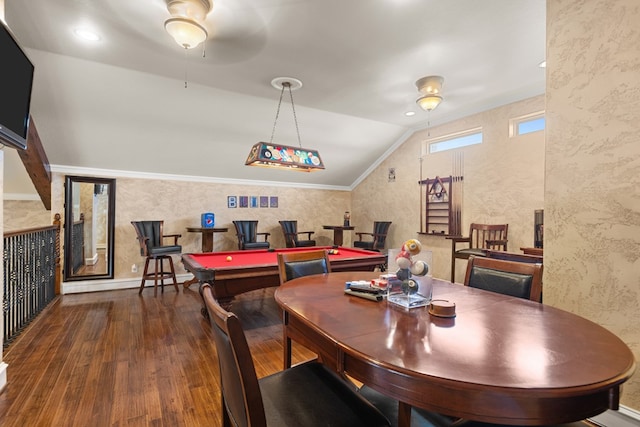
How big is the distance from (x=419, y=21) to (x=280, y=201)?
15.8 ft

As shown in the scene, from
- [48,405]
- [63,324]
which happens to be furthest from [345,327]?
[63,324]

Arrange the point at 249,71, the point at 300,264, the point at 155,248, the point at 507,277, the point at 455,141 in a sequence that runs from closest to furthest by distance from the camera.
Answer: the point at 507,277
the point at 300,264
the point at 249,71
the point at 155,248
the point at 455,141

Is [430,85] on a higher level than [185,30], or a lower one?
higher

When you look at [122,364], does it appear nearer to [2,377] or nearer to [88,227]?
[2,377]

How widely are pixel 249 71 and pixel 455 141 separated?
3.78 m

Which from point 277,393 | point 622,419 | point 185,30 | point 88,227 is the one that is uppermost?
point 185,30

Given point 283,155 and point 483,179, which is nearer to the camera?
point 283,155

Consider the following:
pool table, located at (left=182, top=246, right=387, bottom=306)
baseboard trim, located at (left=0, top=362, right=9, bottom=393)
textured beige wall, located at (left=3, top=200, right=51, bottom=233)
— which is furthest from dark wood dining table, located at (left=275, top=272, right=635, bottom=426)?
textured beige wall, located at (left=3, top=200, right=51, bottom=233)

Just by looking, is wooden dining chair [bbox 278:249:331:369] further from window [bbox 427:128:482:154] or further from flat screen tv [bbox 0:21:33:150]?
window [bbox 427:128:482:154]

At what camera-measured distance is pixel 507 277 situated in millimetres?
1867

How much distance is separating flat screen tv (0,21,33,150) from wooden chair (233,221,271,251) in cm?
375

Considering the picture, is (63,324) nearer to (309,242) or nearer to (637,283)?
(309,242)

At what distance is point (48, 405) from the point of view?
1979 mm

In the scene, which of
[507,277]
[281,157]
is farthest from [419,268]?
[281,157]
